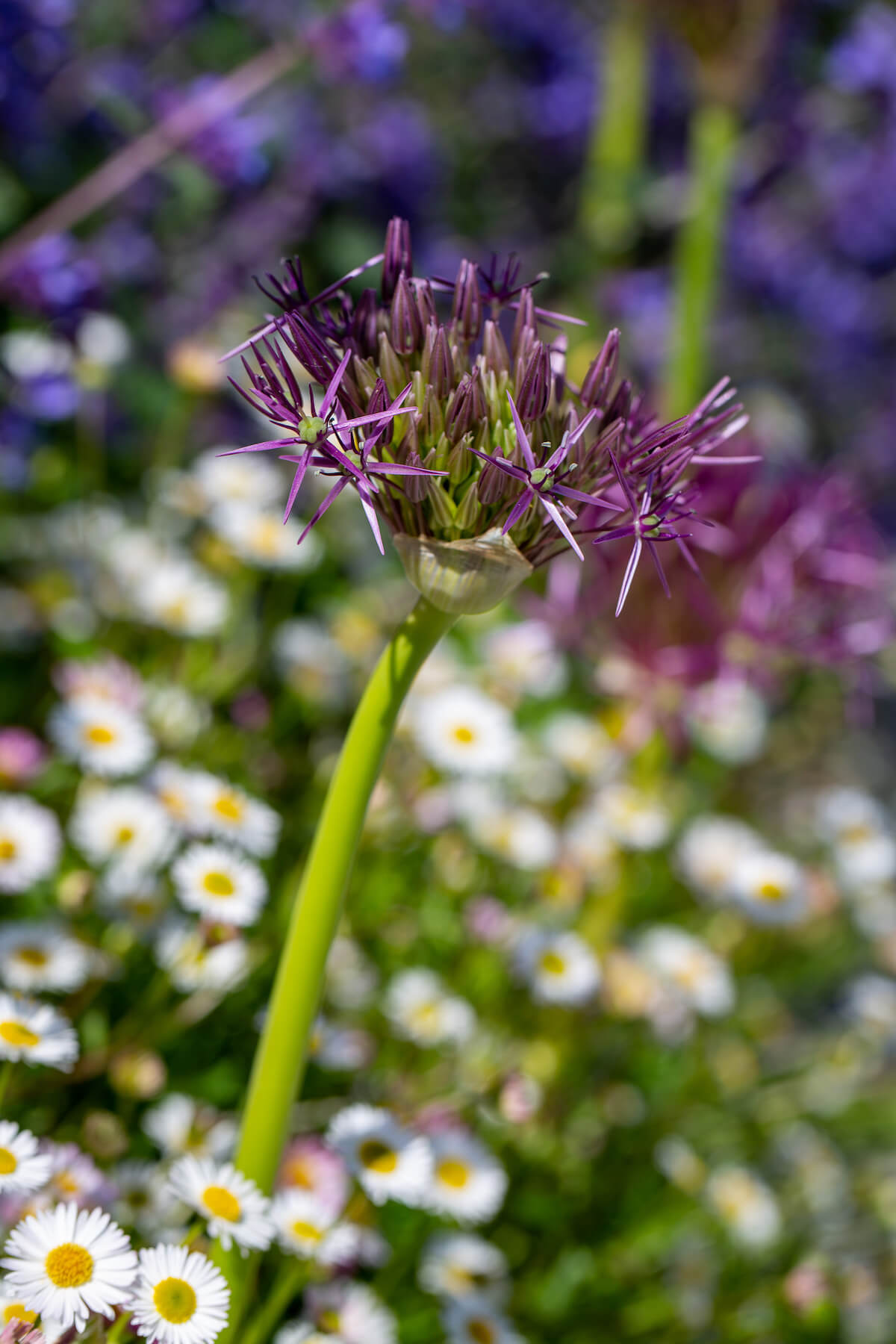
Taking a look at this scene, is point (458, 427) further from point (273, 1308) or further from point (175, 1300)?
point (273, 1308)

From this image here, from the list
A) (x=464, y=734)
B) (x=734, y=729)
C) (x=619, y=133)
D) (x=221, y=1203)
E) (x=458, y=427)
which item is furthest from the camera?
(x=619, y=133)

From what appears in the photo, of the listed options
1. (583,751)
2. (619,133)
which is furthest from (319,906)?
(619,133)

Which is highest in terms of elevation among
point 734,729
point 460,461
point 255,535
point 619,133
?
point 619,133

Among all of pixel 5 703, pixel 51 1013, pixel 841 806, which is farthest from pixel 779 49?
pixel 51 1013

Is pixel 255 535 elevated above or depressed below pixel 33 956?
above

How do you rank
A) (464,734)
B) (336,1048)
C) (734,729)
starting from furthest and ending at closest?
(734,729) → (464,734) → (336,1048)

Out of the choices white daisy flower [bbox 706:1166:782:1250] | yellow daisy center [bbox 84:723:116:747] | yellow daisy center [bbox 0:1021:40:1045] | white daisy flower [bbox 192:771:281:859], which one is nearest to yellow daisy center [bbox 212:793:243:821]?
white daisy flower [bbox 192:771:281:859]

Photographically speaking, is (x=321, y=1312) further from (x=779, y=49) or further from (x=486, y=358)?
(x=779, y=49)
